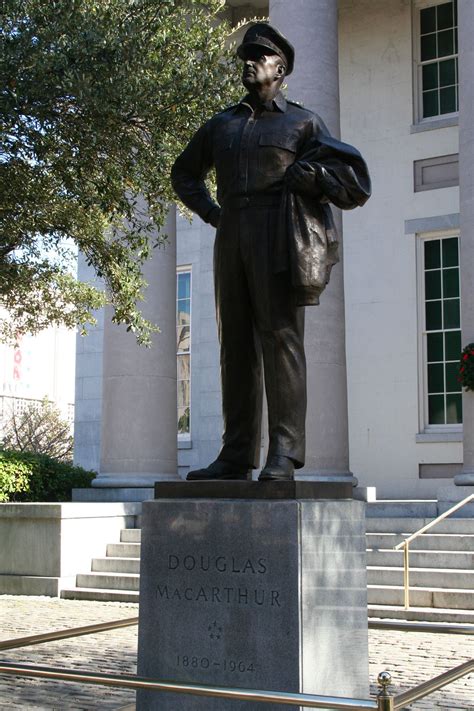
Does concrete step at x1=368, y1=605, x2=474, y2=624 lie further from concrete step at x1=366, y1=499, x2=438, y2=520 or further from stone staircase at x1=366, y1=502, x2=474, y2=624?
concrete step at x1=366, y1=499, x2=438, y2=520

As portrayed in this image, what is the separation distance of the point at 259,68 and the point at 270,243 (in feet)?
3.67

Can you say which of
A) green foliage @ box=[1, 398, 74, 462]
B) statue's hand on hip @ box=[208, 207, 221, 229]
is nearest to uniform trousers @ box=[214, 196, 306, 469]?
statue's hand on hip @ box=[208, 207, 221, 229]

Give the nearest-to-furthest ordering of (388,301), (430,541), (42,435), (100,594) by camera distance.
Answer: (430,541) → (100,594) → (388,301) → (42,435)

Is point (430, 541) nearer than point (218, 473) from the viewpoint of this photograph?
No

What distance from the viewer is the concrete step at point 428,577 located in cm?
1203

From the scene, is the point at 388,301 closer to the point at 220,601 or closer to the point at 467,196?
the point at 467,196

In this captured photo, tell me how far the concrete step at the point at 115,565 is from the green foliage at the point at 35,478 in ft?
7.14

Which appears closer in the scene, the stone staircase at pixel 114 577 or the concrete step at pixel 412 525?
the concrete step at pixel 412 525

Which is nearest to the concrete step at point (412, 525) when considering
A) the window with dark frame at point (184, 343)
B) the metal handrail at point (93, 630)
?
the metal handrail at point (93, 630)

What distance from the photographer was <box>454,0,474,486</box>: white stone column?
49.2 ft

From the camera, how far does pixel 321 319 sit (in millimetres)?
15328

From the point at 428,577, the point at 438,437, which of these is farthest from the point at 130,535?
the point at 438,437

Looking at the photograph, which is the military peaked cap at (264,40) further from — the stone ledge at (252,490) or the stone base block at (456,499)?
the stone base block at (456,499)

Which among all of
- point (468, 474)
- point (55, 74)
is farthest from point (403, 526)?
point (55, 74)
